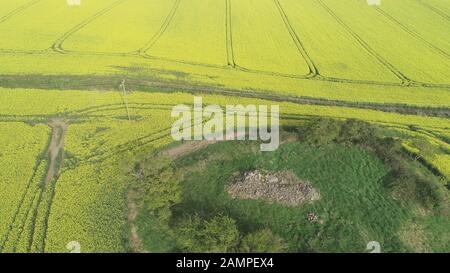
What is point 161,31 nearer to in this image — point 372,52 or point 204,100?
point 204,100

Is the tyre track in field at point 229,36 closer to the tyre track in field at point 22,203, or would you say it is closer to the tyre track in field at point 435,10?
the tyre track in field at point 22,203

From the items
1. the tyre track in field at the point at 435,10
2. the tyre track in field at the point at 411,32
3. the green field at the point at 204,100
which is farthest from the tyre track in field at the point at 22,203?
the tyre track in field at the point at 435,10

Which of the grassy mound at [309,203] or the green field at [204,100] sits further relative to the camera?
the green field at [204,100]

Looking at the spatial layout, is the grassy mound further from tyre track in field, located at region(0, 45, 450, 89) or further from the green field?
tyre track in field, located at region(0, 45, 450, 89)

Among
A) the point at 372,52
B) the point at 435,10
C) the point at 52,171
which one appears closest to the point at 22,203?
the point at 52,171

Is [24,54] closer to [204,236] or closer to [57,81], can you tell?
[57,81]

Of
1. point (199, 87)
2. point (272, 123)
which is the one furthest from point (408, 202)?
point (199, 87)

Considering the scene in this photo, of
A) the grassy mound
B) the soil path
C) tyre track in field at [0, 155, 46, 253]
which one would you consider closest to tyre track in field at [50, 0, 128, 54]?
the soil path
